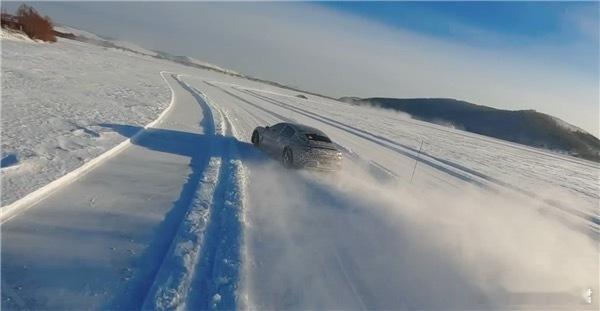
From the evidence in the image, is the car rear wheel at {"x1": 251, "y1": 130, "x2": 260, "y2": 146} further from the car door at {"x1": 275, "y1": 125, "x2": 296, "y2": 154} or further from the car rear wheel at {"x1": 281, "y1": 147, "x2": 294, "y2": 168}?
the car rear wheel at {"x1": 281, "y1": 147, "x2": 294, "y2": 168}

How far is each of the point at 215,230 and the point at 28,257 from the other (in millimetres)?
2551

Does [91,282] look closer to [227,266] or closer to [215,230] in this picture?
[227,266]

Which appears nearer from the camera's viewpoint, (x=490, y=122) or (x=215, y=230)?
(x=215, y=230)

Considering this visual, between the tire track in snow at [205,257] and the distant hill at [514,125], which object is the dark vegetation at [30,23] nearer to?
the tire track in snow at [205,257]

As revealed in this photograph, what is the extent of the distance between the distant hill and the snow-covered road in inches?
2093

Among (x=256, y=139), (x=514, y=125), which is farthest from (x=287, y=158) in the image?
(x=514, y=125)

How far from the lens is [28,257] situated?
5.25 metres

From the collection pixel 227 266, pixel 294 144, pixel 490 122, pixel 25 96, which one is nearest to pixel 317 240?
pixel 227 266

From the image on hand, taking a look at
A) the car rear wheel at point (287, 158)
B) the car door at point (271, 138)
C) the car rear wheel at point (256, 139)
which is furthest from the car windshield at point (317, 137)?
the car rear wheel at point (256, 139)

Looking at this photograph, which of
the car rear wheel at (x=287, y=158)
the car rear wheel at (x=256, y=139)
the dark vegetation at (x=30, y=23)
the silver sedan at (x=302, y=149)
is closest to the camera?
the silver sedan at (x=302, y=149)

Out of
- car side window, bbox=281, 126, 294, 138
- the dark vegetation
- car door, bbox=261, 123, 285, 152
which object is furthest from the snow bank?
the dark vegetation

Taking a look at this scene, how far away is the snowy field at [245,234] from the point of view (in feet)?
17.2

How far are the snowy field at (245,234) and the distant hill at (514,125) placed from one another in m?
52.9

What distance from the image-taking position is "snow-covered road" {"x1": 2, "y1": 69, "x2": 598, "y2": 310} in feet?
16.9
